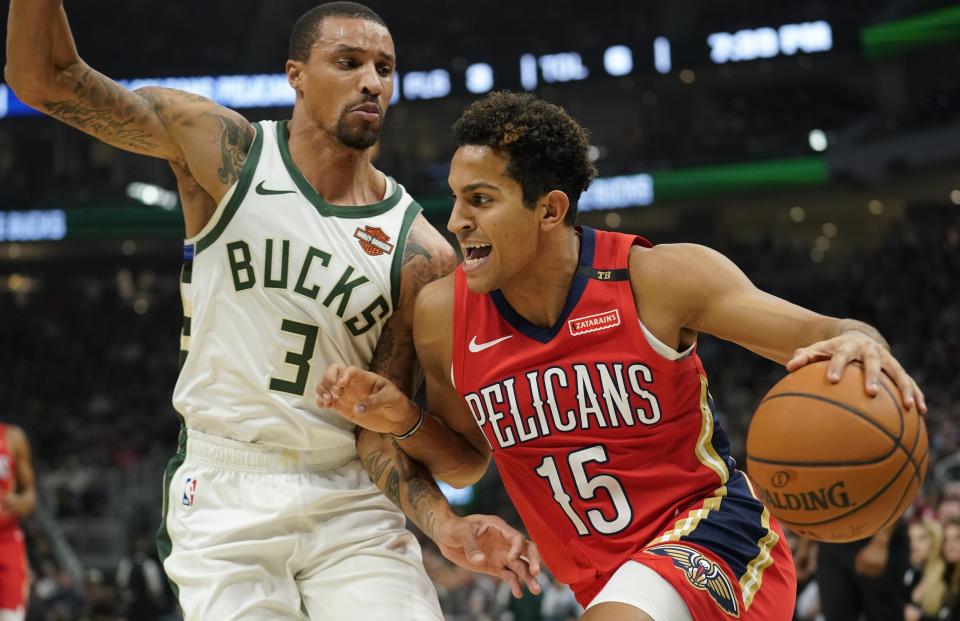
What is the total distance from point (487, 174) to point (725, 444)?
1.14 m

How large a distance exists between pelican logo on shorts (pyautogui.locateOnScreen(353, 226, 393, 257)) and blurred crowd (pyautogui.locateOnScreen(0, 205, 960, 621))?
5444 millimetres

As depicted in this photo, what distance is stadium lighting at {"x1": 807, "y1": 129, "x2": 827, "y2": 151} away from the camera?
21.8 metres

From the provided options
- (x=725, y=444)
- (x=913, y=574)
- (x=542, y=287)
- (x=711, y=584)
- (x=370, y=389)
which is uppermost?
(x=542, y=287)

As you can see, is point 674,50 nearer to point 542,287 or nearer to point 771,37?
point 771,37

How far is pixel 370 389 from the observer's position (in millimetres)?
3355

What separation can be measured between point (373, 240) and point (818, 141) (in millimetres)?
19865

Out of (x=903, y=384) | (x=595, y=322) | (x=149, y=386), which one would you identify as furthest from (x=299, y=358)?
(x=149, y=386)

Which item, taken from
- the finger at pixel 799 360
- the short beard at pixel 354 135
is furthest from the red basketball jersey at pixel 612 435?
the short beard at pixel 354 135

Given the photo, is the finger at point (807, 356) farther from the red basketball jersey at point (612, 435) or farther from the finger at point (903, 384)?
the red basketball jersey at point (612, 435)

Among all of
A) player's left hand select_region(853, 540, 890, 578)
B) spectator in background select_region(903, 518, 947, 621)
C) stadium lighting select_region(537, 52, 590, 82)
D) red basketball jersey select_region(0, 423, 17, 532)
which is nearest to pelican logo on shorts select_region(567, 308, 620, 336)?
player's left hand select_region(853, 540, 890, 578)

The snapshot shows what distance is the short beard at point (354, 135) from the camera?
3719 mm

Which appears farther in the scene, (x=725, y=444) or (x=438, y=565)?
(x=438, y=565)

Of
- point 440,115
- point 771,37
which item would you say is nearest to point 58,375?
point 440,115

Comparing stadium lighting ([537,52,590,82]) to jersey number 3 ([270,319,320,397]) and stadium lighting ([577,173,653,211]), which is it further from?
jersey number 3 ([270,319,320,397])
